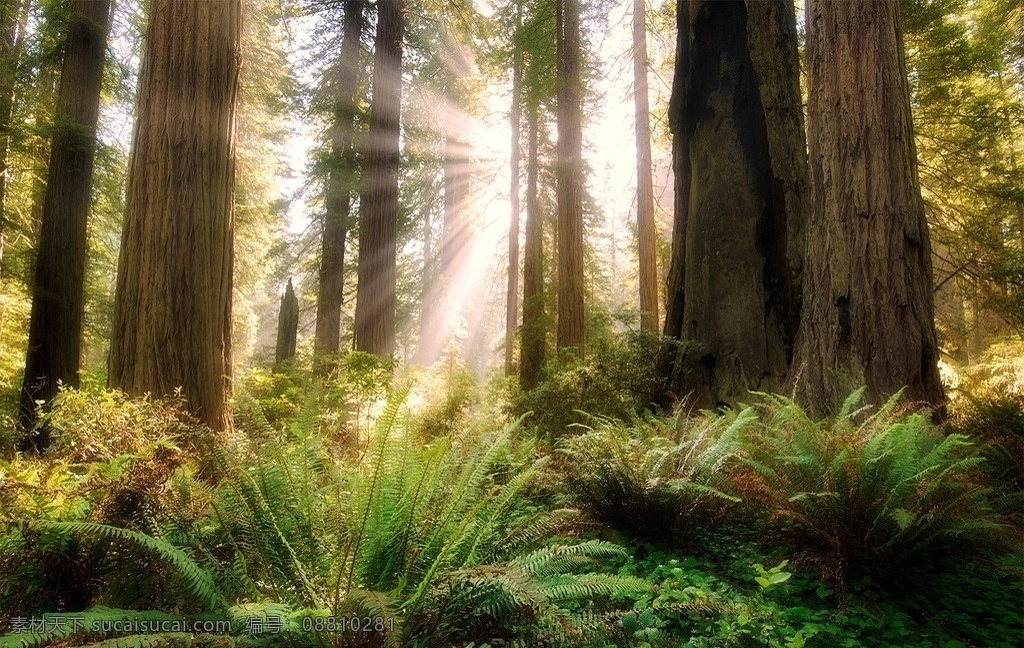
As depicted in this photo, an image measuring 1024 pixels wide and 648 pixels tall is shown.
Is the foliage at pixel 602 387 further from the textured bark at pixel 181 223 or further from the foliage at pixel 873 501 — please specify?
the textured bark at pixel 181 223

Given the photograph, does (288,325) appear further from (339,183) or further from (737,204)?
(737,204)

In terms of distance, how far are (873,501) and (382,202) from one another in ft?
31.2

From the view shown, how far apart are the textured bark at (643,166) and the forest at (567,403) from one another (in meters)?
1.91

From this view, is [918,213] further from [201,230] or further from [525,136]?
[525,136]

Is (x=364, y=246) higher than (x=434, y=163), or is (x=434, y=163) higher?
(x=434, y=163)

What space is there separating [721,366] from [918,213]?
231 centimetres

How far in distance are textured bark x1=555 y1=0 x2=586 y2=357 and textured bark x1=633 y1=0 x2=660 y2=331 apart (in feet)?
8.83

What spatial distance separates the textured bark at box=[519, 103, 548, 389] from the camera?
1064 cm

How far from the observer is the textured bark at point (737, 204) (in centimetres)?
568

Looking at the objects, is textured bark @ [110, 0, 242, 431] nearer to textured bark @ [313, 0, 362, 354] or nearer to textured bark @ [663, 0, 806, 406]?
textured bark @ [663, 0, 806, 406]

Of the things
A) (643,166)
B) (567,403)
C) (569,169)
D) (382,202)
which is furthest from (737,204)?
(643,166)

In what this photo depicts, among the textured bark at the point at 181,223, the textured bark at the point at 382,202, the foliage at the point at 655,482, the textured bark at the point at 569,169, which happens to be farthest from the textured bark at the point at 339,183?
the foliage at the point at 655,482

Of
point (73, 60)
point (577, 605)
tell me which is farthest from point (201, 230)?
point (73, 60)

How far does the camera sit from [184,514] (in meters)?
2.21
